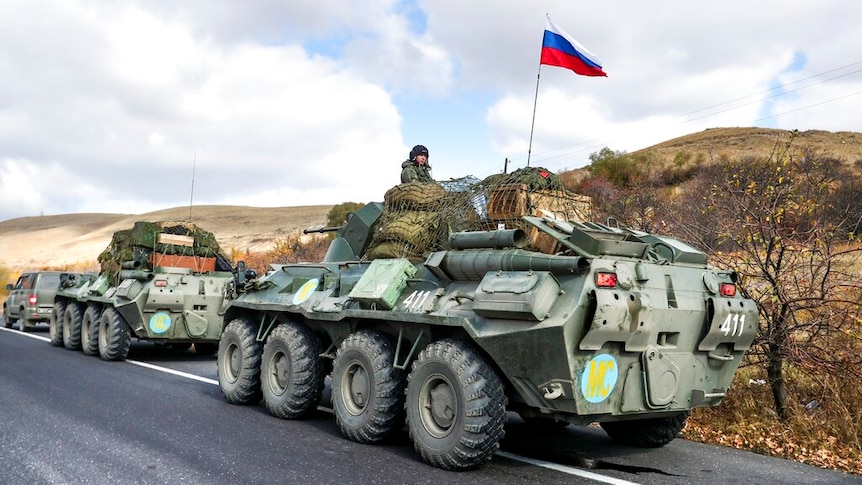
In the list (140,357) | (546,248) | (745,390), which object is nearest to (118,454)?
(546,248)

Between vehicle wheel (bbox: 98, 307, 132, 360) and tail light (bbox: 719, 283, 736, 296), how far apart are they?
33.8ft

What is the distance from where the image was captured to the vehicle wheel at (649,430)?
266 inches

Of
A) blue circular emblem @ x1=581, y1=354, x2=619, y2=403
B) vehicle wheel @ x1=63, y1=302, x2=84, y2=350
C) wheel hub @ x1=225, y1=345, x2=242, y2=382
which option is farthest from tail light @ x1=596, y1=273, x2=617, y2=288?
vehicle wheel @ x1=63, y1=302, x2=84, y2=350

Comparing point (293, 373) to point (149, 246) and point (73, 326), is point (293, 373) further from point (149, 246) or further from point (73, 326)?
point (73, 326)

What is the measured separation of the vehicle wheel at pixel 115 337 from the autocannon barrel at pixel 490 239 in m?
8.71

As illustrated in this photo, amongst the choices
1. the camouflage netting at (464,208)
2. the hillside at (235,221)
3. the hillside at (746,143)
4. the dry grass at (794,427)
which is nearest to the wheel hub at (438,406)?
the camouflage netting at (464,208)

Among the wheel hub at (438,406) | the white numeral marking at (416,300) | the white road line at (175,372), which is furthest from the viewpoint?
the white road line at (175,372)

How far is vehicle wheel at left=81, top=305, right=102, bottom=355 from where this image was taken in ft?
46.1

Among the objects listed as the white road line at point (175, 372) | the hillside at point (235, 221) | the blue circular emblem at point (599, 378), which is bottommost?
the white road line at point (175, 372)

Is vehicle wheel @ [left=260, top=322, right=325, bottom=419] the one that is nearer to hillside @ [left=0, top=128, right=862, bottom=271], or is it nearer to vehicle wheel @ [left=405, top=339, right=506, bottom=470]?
vehicle wheel @ [left=405, top=339, right=506, bottom=470]

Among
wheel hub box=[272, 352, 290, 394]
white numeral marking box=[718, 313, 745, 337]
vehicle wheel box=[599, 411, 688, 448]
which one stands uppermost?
white numeral marking box=[718, 313, 745, 337]

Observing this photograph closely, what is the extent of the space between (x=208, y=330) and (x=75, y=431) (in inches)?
252

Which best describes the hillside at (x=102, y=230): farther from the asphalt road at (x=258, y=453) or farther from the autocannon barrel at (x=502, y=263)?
the autocannon barrel at (x=502, y=263)

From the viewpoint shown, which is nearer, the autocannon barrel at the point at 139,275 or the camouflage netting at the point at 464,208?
the camouflage netting at the point at 464,208
